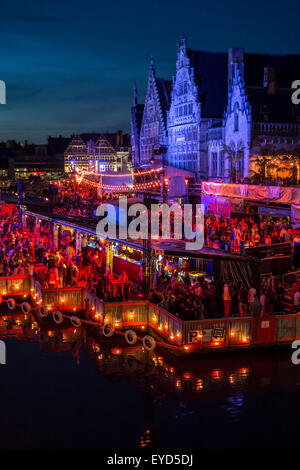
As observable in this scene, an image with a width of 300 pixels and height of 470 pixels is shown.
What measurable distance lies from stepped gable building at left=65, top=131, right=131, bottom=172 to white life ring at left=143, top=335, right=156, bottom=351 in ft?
232

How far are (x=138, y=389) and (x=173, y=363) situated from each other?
195 cm

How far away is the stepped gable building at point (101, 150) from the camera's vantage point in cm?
8762

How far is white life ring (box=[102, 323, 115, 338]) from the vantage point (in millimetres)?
15805

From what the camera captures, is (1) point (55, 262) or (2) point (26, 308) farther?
(1) point (55, 262)

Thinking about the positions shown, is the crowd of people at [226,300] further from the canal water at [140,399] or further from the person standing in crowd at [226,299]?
the canal water at [140,399]

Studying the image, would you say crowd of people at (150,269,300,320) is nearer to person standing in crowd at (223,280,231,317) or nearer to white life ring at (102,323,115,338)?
person standing in crowd at (223,280,231,317)

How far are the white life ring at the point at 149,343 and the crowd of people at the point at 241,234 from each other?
5.71m

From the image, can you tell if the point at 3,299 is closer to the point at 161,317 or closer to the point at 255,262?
the point at 161,317

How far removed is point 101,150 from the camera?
89.1 m

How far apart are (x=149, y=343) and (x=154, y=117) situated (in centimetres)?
4064

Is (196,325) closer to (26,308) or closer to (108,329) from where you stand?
(108,329)

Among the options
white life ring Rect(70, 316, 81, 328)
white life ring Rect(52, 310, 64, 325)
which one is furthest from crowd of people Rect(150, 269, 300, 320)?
white life ring Rect(52, 310, 64, 325)

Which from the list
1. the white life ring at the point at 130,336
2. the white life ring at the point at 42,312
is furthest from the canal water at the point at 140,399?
the white life ring at the point at 42,312

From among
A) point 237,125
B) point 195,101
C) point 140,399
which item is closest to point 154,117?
point 195,101
